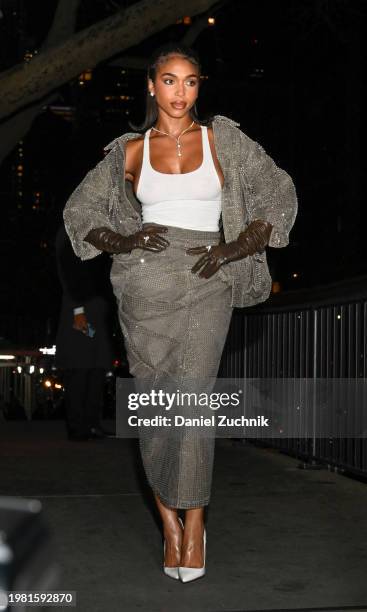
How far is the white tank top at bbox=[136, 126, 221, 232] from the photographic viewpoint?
4082 mm

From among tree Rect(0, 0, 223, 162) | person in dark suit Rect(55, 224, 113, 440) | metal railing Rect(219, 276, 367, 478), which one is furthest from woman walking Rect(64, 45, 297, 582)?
tree Rect(0, 0, 223, 162)

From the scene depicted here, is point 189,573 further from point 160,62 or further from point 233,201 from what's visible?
point 160,62

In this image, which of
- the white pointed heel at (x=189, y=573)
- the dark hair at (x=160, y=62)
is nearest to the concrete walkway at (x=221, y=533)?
the white pointed heel at (x=189, y=573)

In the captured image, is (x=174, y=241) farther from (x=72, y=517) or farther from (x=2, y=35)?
(x=2, y=35)

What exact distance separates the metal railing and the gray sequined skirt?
99.1 inches

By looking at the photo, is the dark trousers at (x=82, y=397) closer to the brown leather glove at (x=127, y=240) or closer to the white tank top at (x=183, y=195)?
the brown leather glove at (x=127, y=240)

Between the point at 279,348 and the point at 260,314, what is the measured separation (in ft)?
1.85

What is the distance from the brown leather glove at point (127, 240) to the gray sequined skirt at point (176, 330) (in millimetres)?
68

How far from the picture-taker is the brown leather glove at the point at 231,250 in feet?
13.1

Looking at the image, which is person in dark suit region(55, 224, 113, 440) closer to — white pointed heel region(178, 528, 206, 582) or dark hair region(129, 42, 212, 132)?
dark hair region(129, 42, 212, 132)

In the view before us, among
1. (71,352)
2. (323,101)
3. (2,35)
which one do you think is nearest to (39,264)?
(323,101)

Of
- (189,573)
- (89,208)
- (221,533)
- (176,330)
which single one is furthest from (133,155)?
(221,533)

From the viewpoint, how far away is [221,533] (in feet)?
16.4

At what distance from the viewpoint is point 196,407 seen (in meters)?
4.12
